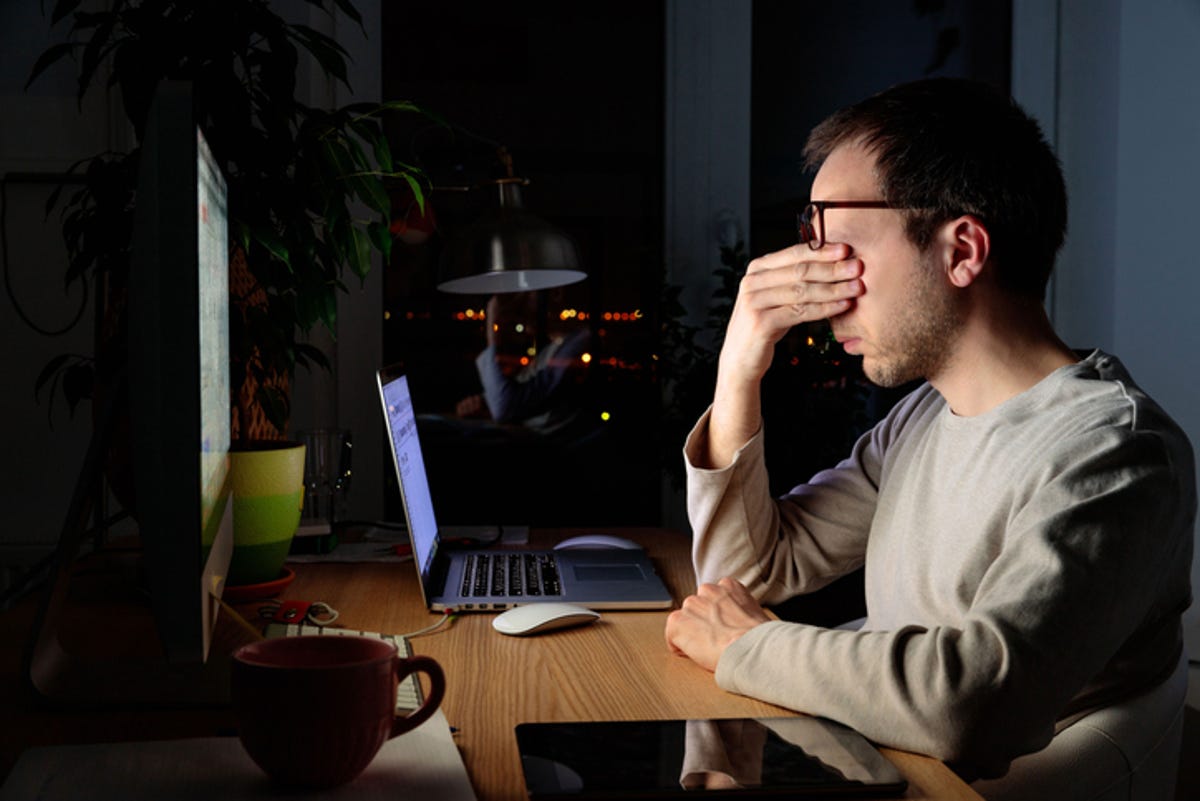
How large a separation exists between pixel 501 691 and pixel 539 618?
8.4 inches

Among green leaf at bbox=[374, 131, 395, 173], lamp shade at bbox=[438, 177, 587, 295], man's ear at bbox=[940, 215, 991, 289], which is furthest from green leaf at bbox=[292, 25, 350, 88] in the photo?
man's ear at bbox=[940, 215, 991, 289]

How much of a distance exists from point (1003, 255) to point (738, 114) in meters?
1.64

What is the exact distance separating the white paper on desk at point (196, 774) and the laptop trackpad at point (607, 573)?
70cm

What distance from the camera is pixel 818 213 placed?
127 centimetres

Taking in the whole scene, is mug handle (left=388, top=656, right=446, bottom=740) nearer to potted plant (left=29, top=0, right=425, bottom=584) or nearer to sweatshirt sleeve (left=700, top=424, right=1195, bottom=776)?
sweatshirt sleeve (left=700, top=424, right=1195, bottom=776)

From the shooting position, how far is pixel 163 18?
168cm

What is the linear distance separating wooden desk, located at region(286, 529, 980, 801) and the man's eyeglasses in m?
0.49

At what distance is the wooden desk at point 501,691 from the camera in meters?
0.88

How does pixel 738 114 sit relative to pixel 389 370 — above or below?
above

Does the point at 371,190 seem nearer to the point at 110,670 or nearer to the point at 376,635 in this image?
the point at 376,635

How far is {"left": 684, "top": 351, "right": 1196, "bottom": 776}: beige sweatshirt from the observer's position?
3.03 ft

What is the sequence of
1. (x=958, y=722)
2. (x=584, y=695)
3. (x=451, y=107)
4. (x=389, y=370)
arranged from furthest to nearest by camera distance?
(x=451, y=107)
(x=389, y=370)
(x=584, y=695)
(x=958, y=722)

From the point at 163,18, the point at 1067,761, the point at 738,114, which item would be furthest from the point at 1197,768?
the point at 163,18

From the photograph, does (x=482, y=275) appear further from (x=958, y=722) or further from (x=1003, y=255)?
(x=958, y=722)
